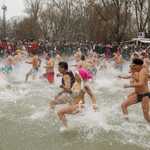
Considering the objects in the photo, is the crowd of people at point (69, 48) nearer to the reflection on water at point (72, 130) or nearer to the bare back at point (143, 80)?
the reflection on water at point (72, 130)

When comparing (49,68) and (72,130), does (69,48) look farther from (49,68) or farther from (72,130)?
(72,130)

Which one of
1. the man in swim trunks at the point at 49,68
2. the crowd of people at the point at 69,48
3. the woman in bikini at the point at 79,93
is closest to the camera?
the woman in bikini at the point at 79,93

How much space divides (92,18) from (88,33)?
357cm

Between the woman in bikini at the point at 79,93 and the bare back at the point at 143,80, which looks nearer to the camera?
the woman in bikini at the point at 79,93

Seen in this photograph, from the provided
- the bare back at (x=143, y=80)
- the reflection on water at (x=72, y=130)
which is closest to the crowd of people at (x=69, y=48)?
the reflection on water at (x=72, y=130)

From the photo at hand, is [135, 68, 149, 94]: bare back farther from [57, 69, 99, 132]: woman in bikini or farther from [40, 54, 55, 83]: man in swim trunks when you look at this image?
[40, 54, 55, 83]: man in swim trunks

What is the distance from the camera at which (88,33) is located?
91.2 feet

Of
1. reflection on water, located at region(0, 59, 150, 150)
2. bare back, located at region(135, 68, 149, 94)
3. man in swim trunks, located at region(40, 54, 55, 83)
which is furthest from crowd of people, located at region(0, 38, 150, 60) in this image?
bare back, located at region(135, 68, 149, 94)

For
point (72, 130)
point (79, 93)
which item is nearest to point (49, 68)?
point (72, 130)

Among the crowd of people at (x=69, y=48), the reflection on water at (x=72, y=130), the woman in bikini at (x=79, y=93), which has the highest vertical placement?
the crowd of people at (x=69, y=48)

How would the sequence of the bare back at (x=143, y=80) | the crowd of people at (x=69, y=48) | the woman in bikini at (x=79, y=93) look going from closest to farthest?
the woman in bikini at (x=79, y=93)
the bare back at (x=143, y=80)
the crowd of people at (x=69, y=48)

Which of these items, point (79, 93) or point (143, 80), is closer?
point (79, 93)

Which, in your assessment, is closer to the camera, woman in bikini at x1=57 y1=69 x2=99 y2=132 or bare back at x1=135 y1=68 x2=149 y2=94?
woman in bikini at x1=57 y1=69 x2=99 y2=132

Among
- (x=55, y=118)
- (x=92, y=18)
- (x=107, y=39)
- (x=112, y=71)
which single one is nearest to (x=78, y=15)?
(x=92, y=18)
